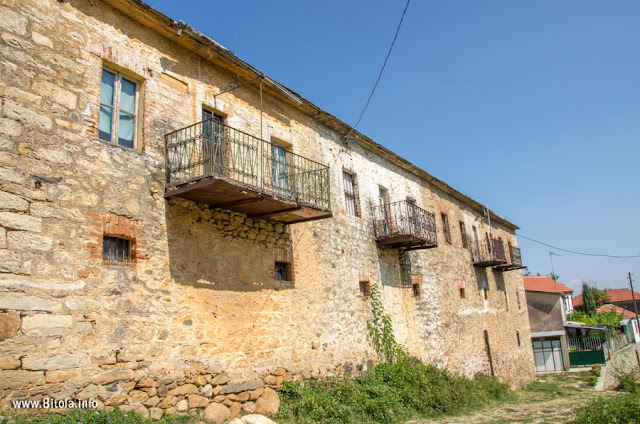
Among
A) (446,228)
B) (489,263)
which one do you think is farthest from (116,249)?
(489,263)

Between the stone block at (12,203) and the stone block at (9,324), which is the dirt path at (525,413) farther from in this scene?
the stone block at (12,203)

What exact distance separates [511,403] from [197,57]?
1400cm

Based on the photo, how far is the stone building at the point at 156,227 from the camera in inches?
235

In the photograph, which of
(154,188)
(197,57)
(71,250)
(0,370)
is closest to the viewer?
(0,370)

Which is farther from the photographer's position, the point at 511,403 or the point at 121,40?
the point at 511,403

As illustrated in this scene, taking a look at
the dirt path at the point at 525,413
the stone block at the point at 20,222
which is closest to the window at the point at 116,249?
the stone block at the point at 20,222

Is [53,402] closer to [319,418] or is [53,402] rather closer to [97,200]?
[97,200]

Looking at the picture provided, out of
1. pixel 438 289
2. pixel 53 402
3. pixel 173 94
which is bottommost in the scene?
pixel 53 402

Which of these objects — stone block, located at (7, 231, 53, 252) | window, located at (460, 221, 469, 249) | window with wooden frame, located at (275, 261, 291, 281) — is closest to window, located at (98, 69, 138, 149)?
stone block, located at (7, 231, 53, 252)

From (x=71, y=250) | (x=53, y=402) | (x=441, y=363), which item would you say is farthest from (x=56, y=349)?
(x=441, y=363)

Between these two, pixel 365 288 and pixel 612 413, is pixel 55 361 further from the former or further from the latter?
pixel 612 413

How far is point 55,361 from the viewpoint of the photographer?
5828 millimetres

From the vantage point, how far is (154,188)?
753 centimetres

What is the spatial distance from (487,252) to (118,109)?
19.4 m
